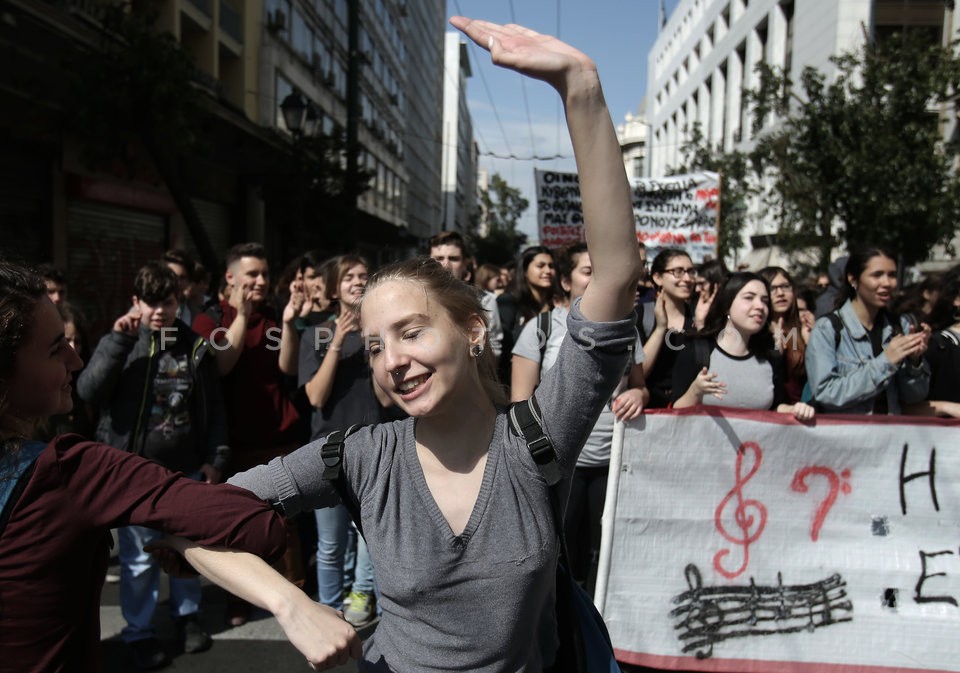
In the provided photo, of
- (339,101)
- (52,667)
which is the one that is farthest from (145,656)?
(339,101)

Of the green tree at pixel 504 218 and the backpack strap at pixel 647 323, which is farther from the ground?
the green tree at pixel 504 218

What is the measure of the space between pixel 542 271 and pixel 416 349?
12.6ft

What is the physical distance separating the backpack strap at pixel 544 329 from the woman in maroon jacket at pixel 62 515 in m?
2.60

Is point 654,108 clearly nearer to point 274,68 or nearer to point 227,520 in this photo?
point 274,68

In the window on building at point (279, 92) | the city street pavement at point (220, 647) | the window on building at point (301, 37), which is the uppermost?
the window on building at point (301, 37)

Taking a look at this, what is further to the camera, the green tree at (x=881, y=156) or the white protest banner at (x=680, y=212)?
the green tree at (x=881, y=156)

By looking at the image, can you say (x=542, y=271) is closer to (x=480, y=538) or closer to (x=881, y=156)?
(x=480, y=538)

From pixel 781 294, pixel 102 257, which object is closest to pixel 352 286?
pixel 781 294

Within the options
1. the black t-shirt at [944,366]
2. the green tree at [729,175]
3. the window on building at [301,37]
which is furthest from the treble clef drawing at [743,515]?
the window on building at [301,37]

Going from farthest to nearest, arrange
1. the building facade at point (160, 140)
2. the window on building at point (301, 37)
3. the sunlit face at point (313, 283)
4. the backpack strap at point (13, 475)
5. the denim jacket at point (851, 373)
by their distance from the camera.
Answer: the window on building at point (301, 37), the building facade at point (160, 140), the sunlit face at point (313, 283), the denim jacket at point (851, 373), the backpack strap at point (13, 475)

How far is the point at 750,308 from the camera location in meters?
3.89

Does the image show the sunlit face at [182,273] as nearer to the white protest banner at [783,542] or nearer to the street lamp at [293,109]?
the white protest banner at [783,542]

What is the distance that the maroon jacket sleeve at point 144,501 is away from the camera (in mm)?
1357

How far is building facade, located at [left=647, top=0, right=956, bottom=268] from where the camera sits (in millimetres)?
22719
